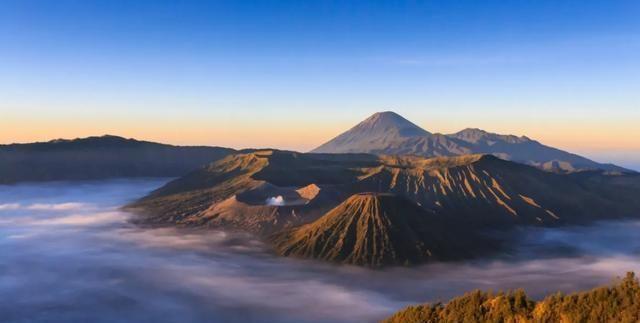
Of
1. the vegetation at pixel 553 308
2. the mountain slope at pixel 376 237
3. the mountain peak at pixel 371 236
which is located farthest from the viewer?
the mountain slope at pixel 376 237

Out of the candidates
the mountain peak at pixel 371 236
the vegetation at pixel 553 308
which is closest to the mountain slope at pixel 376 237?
the mountain peak at pixel 371 236

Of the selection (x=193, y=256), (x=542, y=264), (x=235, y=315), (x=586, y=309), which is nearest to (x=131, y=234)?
(x=193, y=256)

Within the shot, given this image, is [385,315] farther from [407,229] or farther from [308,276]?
[407,229]

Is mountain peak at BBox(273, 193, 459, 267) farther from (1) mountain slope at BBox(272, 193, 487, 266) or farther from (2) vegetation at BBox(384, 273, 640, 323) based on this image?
(2) vegetation at BBox(384, 273, 640, 323)

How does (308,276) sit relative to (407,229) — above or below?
below

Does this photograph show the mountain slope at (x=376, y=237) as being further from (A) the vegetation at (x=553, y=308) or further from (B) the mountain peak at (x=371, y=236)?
(A) the vegetation at (x=553, y=308)

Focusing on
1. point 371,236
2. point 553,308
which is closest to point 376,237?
point 371,236
